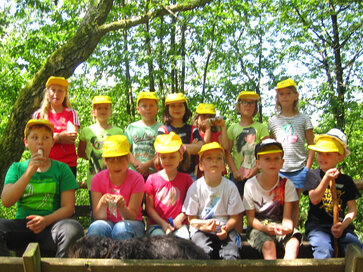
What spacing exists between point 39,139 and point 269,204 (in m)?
2.31

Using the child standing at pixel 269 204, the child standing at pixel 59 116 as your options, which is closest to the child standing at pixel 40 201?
the child standing at pixel 59 116

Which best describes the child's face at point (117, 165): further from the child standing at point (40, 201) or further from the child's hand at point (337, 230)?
the child's hand at point (337, 230)

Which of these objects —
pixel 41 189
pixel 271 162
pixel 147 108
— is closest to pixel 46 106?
pixel 147 108

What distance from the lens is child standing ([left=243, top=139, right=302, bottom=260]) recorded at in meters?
2.95

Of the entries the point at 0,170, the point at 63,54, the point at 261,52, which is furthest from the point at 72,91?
the point at 261,52

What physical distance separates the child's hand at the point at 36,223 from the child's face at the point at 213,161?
62.6 inches

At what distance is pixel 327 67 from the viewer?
485 inches

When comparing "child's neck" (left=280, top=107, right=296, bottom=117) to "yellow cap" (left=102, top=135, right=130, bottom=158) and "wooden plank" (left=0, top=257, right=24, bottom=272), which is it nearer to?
"yellow cap" (left=102, top=135, right=130, bottom=158)

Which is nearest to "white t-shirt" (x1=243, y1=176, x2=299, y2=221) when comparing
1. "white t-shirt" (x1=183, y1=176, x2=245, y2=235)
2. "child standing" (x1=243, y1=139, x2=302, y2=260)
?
"child standing" (x1=243, y1=139, x2=302, y2=260)

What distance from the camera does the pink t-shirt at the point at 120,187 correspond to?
324 centimetres

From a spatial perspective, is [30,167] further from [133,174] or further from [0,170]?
[0,170]

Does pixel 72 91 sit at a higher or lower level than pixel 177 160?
higher

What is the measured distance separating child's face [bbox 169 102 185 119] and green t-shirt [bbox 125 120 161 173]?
28cm

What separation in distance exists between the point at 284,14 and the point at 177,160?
35.8 feet
